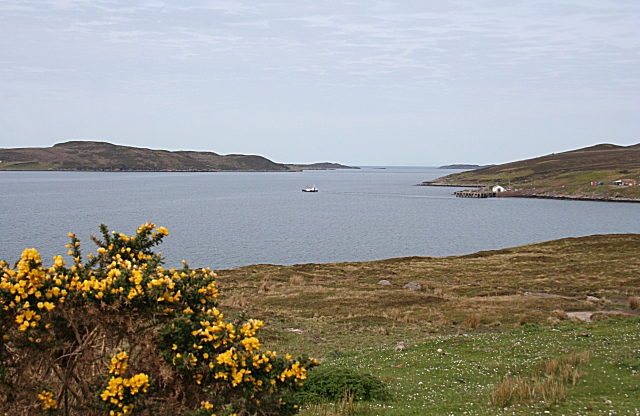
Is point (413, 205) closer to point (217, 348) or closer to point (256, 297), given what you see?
point (256, 297)

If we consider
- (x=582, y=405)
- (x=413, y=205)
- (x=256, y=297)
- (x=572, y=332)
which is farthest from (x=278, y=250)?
(x=413, y=205)

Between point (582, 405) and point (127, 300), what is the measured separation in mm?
10126

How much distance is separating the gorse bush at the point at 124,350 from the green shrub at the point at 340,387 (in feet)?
21.4

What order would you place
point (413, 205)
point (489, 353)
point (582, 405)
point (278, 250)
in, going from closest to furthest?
point (582, 405) → point (489, 353) → point (278, 250) → point (413, 205)

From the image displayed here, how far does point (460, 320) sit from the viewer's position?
94.3 feet

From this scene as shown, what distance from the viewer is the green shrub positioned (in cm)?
1384

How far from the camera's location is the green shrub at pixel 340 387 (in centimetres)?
1384

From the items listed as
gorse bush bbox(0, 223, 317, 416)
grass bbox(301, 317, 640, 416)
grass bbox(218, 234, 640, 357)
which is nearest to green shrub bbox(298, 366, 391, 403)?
grass bbox(301, 317, 640, 416)

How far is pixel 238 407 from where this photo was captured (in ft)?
23.4

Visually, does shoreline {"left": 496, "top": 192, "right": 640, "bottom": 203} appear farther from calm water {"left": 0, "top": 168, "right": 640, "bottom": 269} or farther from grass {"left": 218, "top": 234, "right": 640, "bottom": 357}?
grass {"left": 218, "top": 234, "right": 640, "bottom": 357}

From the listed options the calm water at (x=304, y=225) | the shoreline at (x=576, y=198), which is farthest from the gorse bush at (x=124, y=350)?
the shoreline at (x=576, y=198)

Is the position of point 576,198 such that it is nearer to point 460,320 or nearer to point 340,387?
point 460,320

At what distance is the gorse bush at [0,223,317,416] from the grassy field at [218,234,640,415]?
537 cm

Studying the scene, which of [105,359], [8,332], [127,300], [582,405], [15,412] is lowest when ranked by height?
[582,405]
